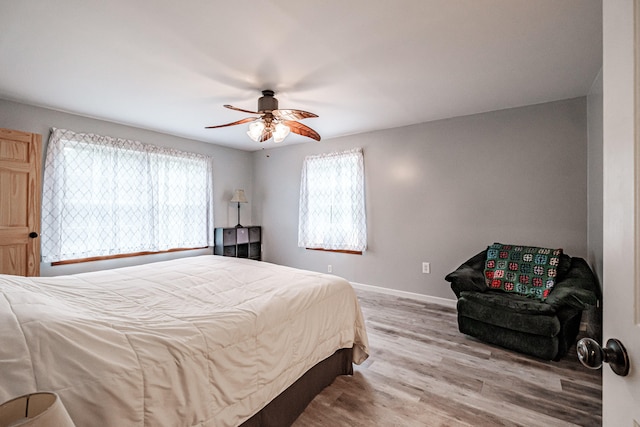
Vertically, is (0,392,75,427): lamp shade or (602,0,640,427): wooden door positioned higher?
(602,0,640,427): wooden door

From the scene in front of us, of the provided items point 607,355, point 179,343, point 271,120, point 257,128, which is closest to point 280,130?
point 271,120

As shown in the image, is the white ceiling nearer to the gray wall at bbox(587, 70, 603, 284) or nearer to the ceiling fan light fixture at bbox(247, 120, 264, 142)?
the gray wall at bbox(587, 70, 603, 284)

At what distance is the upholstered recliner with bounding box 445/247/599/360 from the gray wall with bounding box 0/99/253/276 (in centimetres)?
406

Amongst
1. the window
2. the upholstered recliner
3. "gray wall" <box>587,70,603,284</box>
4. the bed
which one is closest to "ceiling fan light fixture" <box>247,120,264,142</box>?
the bed

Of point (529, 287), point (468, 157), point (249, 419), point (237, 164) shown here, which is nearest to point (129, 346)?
point (249, 419)

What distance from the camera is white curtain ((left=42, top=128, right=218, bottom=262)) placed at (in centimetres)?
326

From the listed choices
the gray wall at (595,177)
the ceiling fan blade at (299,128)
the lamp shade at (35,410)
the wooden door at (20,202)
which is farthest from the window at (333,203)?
the lamp shade at (35,410)

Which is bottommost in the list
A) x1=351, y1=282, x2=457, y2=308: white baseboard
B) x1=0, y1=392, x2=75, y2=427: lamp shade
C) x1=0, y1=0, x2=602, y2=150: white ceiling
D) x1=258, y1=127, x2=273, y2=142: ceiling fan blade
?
x1=351, y1=282, x2=457, y2=308: white baseboard

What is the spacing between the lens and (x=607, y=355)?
63cm

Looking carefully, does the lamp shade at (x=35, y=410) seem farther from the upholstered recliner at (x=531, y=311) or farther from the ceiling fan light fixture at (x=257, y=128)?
the upholstered recliner at (x=531, y=311)

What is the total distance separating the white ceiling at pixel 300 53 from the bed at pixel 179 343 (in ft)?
5.52

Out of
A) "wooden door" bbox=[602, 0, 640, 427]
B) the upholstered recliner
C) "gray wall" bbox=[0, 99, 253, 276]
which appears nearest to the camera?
"wooden door" bbox=[602, 0, 640, 427]

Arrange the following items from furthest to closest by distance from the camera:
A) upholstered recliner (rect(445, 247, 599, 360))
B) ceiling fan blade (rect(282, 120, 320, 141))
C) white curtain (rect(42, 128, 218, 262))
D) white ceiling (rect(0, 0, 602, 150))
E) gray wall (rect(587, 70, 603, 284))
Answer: white curtain (rect(42, 128, 218, 262)) < ceiling fan blade (rect(282, 120, 320, 141)) < gray wall (rect(587, 70, 603, 284)) < upholstered recliner (rect(445, 247, 599, 360)) < white ceiling (rect(0, 0, 602, 150))

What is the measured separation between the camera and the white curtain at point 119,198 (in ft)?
10.7
